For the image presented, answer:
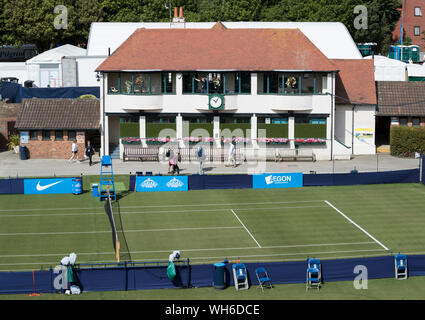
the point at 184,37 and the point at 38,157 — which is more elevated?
the point at 184,37

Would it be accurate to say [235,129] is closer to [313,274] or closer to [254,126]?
[254,126]

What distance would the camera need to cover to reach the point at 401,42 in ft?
323

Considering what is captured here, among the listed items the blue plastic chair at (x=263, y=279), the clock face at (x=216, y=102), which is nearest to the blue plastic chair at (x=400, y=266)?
the blue plastic chair at (x=263, y=279)

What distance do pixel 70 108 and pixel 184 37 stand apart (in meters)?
10.4

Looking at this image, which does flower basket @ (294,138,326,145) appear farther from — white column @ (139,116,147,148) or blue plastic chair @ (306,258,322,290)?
blue plastic chair @ (306,258,322,290)

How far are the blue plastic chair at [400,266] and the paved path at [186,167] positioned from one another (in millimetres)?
20425

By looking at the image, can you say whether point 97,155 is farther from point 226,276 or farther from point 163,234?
point 226,276

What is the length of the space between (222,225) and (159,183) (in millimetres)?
8067

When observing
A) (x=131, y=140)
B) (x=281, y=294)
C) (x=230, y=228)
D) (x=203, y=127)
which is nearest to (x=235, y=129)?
Answer: (x=203, y=127)

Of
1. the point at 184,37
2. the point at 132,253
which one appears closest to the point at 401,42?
the point at 184,37

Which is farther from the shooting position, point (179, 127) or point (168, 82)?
point (168, 82)

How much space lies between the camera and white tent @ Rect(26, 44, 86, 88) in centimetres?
7231

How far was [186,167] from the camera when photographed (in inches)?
2014

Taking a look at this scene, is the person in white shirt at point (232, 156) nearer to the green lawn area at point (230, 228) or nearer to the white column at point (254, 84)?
the white column at point (254, 84)
